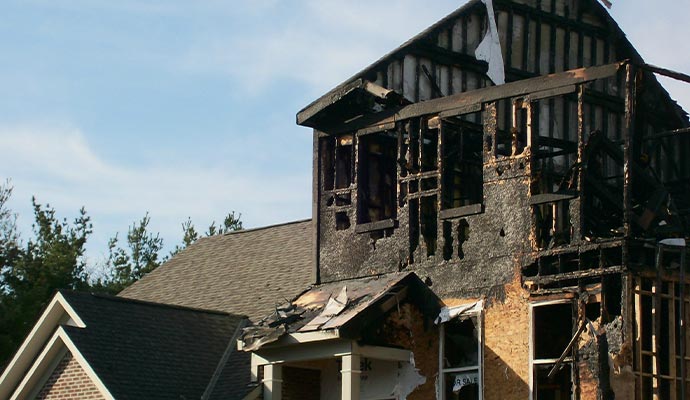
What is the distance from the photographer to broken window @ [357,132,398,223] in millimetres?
25062

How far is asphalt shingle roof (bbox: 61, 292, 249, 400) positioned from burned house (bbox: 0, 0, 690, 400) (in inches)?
16.8

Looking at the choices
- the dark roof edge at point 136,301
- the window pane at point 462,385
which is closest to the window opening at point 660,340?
the window pane at point 462,385

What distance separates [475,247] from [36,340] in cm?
863

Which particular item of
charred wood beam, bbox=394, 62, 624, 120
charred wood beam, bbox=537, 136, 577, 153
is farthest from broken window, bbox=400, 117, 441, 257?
charred wood beam, bbox=537, 136, 577, 153

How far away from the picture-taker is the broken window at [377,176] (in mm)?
25062

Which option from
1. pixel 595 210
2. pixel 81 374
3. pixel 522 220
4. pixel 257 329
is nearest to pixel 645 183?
pixel 595 210

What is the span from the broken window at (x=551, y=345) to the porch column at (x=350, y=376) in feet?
9.94

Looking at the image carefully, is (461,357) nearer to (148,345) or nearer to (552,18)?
(148,345)

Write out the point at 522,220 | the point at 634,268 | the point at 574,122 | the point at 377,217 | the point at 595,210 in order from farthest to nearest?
the point at 574,122 < the point at 377,217 < the point at 595,210 < the point at 522,220 < the point at 634,268

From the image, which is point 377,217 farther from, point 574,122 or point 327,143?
point 574,122

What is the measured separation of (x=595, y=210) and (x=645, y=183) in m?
0.99

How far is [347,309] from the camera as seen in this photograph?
23.2 meters

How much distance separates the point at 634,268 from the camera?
20578 millimetres

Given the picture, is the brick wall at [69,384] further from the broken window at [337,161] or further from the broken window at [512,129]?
the broken window at [512,129]
